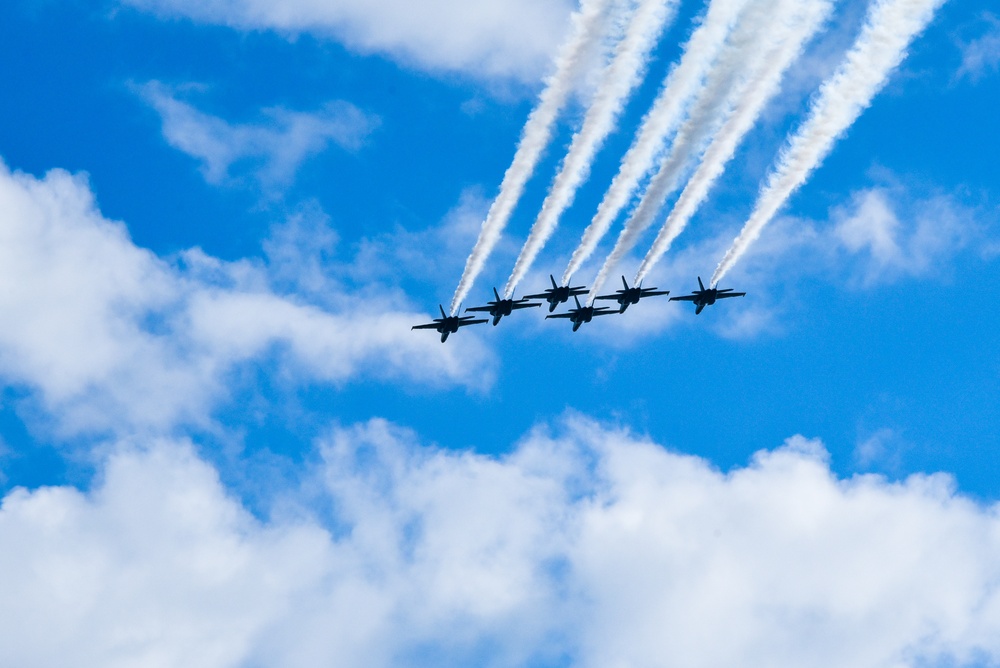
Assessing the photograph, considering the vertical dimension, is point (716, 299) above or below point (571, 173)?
above

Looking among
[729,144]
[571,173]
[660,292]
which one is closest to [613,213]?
[571,173]

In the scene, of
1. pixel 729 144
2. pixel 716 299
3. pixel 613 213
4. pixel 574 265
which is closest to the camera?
pixel 729 144

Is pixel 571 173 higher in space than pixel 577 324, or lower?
lower

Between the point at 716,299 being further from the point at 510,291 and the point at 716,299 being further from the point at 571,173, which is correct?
the point at 571,173

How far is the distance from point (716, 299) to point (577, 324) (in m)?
6.62

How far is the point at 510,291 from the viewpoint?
5984 cm

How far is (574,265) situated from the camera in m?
56.4

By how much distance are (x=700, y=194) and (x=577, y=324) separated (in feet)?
61.5

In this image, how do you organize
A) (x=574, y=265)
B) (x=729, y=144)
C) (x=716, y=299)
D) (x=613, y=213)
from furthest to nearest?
(x=716, y=299)
(x=574, y=265)
(x=613, y=213)
(x=729, y=144)

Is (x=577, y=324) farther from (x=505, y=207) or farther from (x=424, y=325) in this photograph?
(x=505, y=207)

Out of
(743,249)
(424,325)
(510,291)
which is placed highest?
(424,325)

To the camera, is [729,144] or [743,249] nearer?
[729,144]

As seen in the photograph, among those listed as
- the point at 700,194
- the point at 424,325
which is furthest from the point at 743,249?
the point at 424,325

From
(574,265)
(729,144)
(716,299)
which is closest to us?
(729,144)
